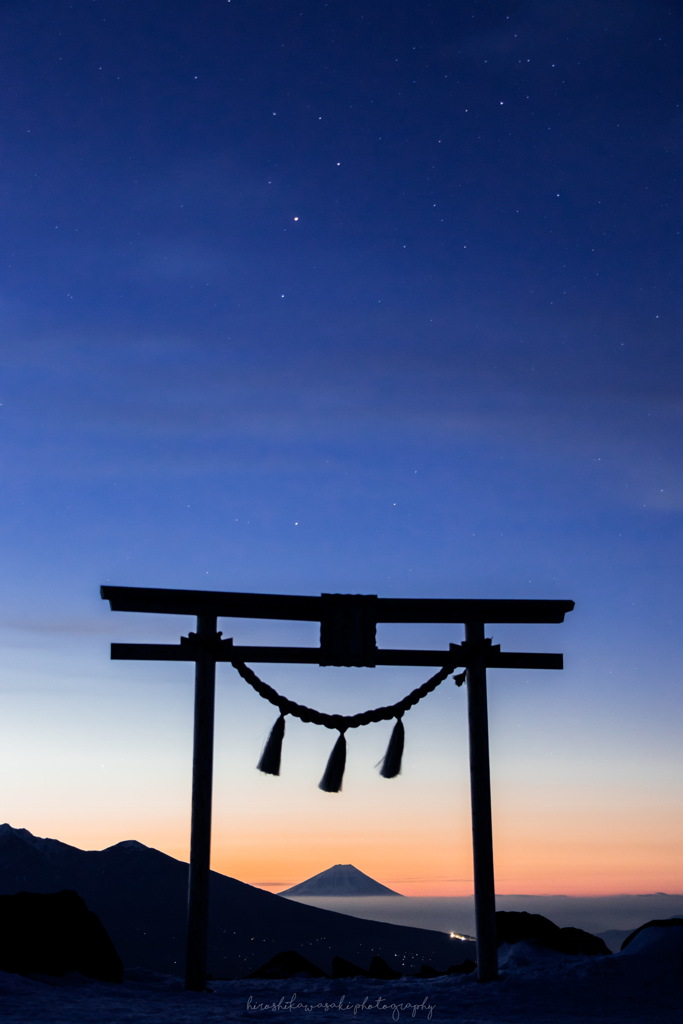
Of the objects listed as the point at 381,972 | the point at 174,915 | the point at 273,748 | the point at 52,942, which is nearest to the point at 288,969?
the point at 381,972

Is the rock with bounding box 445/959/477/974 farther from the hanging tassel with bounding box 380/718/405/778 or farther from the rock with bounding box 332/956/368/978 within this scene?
the hanging tassel with bounding box 380/718/405/778

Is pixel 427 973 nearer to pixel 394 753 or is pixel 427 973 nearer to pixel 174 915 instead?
pixel 394 753

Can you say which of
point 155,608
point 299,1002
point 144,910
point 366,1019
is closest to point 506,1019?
point 366,1019

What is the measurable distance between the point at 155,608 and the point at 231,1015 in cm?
361

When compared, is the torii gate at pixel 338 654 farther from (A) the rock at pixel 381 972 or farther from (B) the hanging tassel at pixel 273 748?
(A) the rock at pixel 381 972

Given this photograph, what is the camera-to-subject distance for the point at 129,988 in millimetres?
8539

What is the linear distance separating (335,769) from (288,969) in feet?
9.24

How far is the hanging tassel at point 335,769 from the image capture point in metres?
9.03

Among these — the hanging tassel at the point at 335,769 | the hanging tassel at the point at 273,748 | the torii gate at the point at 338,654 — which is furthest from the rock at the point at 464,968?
the hanging tassel at the point at 273,748

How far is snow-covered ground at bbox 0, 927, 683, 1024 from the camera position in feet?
23.1

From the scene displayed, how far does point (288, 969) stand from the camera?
33.2 ft

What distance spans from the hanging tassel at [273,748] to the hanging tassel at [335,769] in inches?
19.7

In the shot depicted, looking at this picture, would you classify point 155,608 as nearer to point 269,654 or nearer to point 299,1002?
point 269,654

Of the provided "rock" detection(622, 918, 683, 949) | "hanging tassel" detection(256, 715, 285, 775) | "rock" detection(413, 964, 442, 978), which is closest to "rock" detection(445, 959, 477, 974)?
"rock" detection(413, 964, 442, 978)
